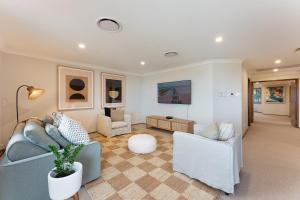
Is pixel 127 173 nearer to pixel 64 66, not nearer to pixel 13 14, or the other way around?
pixel 13 14

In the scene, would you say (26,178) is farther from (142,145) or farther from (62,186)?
(142,145)

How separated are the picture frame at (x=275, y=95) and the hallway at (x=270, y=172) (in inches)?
282

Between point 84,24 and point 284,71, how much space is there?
741cm

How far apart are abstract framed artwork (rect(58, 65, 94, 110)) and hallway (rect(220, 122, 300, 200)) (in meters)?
4.18

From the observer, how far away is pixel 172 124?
4297 mm

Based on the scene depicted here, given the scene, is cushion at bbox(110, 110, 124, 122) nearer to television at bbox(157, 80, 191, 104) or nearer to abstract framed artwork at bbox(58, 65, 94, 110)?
abstract framed artwork at bbox(58, 65, 94, 110)

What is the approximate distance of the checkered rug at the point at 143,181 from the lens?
169 centimetres

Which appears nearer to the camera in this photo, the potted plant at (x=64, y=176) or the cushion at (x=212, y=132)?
the potted plant at (x=64, y=176)

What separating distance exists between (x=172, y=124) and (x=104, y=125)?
7.03 ft

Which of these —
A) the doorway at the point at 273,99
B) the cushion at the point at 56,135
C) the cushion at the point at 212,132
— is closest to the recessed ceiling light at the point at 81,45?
the cushion at the point at 56,135

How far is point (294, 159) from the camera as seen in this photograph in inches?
105

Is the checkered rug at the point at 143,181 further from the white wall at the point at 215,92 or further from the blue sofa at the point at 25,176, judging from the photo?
the white wall at the point at 215,92

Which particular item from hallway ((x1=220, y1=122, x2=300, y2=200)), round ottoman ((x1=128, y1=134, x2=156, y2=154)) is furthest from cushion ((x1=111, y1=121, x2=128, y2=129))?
hallway ((x1=220, y1=122, x2=300, y2=200))

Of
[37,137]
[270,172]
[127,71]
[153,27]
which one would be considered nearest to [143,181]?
[37,137]
